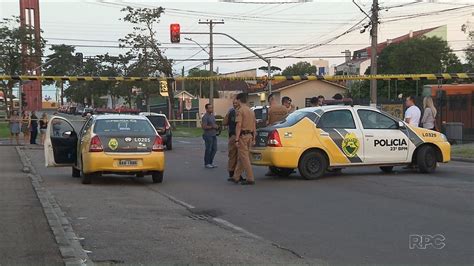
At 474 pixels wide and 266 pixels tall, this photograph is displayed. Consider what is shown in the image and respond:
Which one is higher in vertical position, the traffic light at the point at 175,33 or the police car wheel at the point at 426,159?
the traffic light at the point at 175,33

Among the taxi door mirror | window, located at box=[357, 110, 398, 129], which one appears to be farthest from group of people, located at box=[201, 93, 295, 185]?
the taxi door mirror

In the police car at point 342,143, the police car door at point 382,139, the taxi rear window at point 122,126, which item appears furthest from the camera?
the police car door at point 382,139

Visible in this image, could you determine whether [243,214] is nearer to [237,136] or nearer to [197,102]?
[237,136]

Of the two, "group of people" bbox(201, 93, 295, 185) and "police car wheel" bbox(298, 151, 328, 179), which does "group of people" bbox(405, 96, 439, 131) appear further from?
"group of people" bbox(201, 93, 295, 185)

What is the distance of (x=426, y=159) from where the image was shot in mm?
13578

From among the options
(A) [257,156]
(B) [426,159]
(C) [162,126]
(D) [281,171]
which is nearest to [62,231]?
(A) [257,156]

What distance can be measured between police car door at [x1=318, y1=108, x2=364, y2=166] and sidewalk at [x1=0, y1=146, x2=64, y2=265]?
5.96 m

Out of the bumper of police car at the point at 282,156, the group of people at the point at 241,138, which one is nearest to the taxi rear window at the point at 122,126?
the group of people at the point at 241,138

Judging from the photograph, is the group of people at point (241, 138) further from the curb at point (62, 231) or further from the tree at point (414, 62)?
the tree at point (414, 62)

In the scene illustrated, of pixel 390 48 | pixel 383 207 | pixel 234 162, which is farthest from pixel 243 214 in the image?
pixel 390 48

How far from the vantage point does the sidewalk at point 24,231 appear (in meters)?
6.05

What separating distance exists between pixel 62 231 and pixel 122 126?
5.65 metres

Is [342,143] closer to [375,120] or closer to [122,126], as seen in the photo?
[375,120]

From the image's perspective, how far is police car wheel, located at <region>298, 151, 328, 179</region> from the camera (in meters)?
12.7
